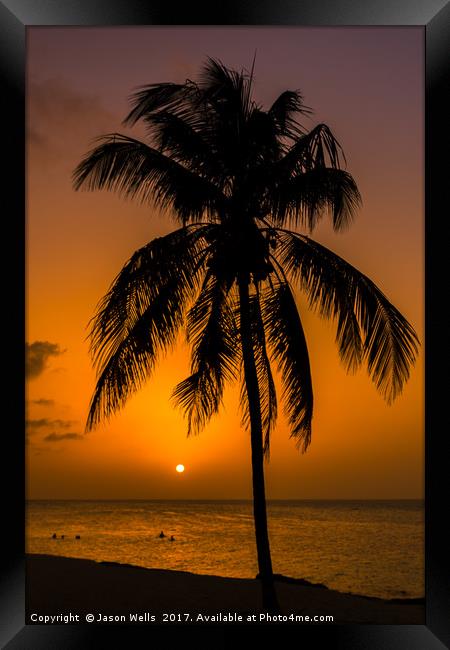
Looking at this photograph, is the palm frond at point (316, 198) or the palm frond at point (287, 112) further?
the palm frond at point (287, 112)

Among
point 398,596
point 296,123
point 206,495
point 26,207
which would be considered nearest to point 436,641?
point 26,207

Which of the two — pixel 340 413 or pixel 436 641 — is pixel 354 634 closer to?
pixel 436 641

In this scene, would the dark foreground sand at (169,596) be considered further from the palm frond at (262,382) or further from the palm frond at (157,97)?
the palm frond at (157,97)

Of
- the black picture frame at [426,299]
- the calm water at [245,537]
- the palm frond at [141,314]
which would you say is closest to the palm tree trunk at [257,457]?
the palm frond at [141,314]

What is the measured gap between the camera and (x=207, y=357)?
5906 mm

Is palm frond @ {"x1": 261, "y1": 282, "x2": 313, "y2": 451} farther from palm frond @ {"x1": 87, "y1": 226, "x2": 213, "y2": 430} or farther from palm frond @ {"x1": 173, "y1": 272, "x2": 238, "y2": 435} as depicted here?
palm frond @ {"x1": 87, "y1": 226, "x2": 213, "y2": 430}

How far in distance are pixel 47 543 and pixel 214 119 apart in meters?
18.0

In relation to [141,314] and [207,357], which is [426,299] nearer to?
[207,357]

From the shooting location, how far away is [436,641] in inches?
163

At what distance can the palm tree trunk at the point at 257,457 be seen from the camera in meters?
5.88

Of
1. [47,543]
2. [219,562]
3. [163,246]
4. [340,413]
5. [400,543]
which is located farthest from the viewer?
[400,543]

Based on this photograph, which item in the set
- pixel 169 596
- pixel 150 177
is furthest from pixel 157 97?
pixel 169 596

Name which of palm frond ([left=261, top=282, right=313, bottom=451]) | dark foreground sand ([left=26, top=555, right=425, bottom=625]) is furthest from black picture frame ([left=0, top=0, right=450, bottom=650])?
dark foreground sand ([left=26, top=555, right=425, bottom=625])

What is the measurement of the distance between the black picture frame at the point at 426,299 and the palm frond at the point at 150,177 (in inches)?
59.1
